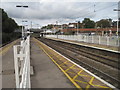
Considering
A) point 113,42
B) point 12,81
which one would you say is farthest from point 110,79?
point 113,42

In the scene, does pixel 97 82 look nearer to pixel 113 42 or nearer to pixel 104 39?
pixel 113 42

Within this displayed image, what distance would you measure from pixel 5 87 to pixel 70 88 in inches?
116

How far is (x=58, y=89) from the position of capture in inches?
232

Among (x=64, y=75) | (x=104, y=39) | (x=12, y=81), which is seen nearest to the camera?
(x=12, y=81)

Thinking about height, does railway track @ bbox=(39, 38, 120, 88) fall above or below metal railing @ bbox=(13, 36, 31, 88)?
below

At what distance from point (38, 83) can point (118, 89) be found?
3.56 meters

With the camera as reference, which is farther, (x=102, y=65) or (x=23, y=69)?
(x=102, y=65)

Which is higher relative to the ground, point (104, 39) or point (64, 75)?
point (104, 39)

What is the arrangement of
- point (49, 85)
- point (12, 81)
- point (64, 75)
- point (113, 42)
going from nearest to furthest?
1. point (49, 85)
2. point (12, 81)
3. point (64, 75)
4. point (113, 42)

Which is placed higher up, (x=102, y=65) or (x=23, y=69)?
(x=23, y=69)

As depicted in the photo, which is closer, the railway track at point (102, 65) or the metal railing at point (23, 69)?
the metal railing at point (23, 69)

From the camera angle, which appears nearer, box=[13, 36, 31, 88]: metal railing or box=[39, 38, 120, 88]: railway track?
box=[13, 36, 31, 88]: metal railing

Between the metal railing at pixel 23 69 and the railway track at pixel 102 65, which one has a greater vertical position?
the metal railing at pixel 23 69

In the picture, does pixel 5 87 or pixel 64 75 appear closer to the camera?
pixel 5 87
